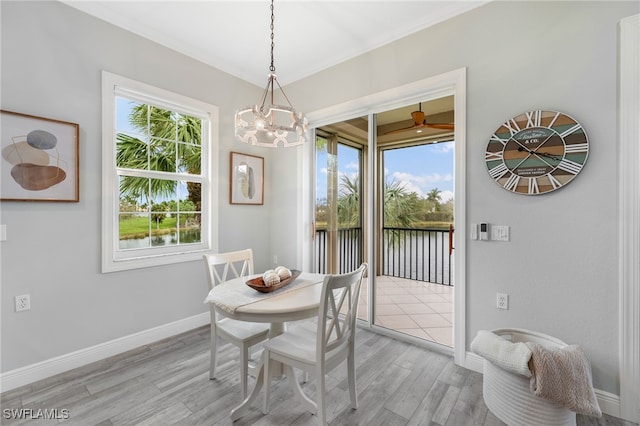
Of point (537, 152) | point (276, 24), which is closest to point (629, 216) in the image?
point (537, 152)

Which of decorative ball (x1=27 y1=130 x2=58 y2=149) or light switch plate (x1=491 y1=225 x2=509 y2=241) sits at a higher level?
decorative ball (x1=27 y1=130 x2=58 y2=149)

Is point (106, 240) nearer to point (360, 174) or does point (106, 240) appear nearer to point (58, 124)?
point (58, 124)

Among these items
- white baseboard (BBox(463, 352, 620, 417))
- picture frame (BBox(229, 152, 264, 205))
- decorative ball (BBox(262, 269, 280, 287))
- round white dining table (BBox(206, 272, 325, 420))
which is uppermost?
picture frame (BBox(229, 152, 264, 205))

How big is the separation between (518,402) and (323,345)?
118 centimetres

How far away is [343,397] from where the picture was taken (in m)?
1.92

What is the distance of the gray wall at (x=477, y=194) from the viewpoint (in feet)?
5.94

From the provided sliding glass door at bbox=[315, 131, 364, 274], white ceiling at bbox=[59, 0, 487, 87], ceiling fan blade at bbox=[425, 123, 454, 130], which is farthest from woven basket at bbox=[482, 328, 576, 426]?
white ceiling at bbox=[59, 0, 487, 87]

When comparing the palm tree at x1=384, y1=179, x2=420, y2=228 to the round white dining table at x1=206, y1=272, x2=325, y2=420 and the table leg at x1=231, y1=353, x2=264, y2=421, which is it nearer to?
the round white dining table at x1=206, y1=272, x2=325, y2=420

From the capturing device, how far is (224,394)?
76.5 inches

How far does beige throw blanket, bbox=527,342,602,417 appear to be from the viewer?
58.7 inches

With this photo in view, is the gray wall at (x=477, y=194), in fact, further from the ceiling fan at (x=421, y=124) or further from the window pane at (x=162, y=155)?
the window pane at (x=162, y=155)

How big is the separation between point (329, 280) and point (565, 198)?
173 cm

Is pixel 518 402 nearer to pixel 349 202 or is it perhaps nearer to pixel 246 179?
pixel 349 202

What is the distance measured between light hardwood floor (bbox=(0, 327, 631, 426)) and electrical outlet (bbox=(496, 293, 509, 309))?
57 centimetres
